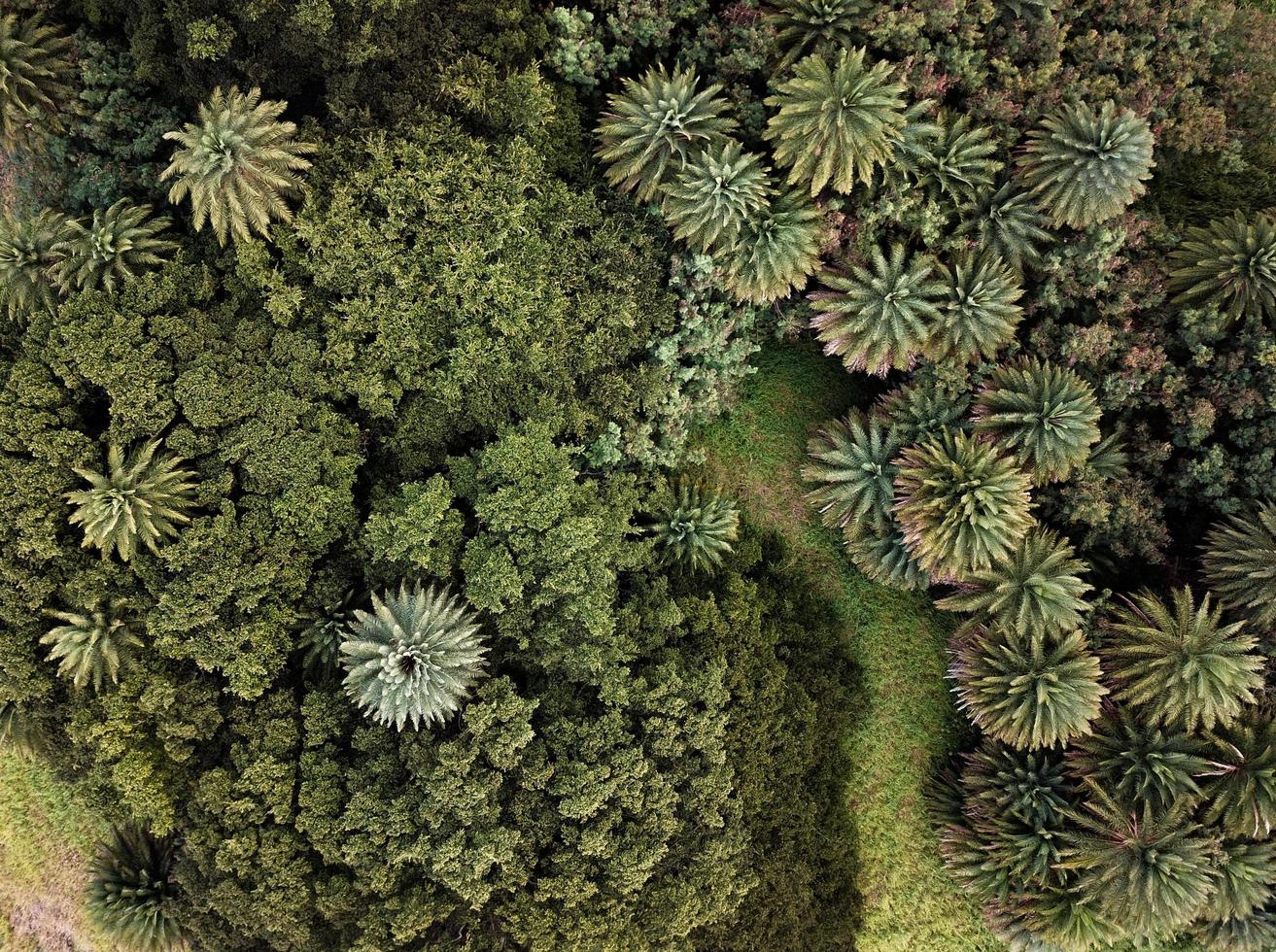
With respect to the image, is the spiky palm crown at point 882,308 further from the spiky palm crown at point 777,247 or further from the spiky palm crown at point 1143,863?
the spiky palm crown at point 1143,863

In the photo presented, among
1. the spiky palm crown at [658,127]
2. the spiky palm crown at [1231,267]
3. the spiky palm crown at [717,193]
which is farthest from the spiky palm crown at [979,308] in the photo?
the spiky palm crown at [658,127]

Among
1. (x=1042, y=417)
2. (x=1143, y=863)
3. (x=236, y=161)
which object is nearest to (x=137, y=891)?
(x=236, y=161)

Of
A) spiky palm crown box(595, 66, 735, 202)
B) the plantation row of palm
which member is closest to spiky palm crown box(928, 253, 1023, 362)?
the plantation row of palm

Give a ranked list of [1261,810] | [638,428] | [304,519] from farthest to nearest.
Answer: [638,428], [304,519], [1261,810]

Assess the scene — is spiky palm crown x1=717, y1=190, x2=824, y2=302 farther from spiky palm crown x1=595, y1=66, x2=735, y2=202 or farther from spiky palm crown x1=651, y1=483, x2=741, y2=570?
spiky palm crown x1=651, y1=483, x2=741, y2=570

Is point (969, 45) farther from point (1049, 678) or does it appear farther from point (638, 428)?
point (1049, 678)

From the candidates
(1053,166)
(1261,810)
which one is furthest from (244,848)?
(1053,166)

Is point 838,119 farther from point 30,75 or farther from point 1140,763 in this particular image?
point 30,75
